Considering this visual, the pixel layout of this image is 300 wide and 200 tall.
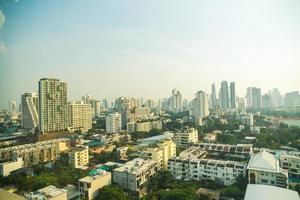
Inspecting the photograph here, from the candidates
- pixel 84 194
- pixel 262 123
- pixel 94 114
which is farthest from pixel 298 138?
pixel 94 114

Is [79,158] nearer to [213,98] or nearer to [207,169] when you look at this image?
[207,169]

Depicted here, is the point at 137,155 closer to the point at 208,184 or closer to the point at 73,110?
the point at 208,184

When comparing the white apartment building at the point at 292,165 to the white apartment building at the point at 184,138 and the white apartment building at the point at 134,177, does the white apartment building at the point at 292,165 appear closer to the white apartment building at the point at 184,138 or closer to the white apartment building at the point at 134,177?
the white apartment building at the point at 134,177

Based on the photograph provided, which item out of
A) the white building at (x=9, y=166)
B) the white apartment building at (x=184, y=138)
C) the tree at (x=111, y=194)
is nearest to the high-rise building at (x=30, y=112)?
the white building at (x=9, y=166)

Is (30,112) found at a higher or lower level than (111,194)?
higher

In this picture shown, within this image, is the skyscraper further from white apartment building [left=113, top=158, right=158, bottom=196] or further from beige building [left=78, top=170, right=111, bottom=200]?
beige building [left=78, top=170, right=111, bottom=200]

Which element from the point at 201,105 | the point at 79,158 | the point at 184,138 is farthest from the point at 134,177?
the point at 201,105
